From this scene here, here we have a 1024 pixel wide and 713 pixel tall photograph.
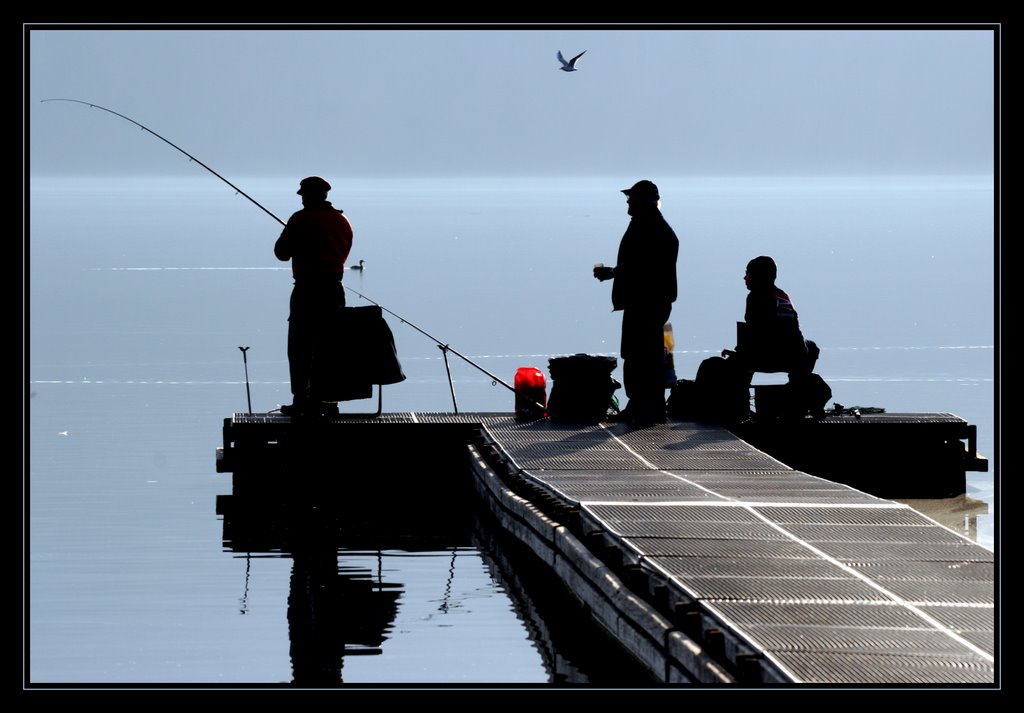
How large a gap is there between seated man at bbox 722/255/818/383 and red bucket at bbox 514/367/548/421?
4.60ft

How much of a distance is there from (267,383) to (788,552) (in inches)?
529

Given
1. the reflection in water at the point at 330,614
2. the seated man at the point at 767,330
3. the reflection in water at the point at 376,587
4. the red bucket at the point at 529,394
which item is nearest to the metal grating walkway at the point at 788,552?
the reflection in water at the point at 376,587

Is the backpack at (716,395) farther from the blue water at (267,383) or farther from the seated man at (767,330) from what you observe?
the blue water at (267,383)

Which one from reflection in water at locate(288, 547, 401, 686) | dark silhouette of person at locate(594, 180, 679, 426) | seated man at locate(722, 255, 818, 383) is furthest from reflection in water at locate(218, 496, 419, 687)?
seated man at locate(722, 255, 818, 383)

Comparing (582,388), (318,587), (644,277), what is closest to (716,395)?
(582,388)

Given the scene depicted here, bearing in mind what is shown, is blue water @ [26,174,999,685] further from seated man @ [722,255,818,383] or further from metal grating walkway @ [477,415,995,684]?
seated man @ [722,255,818,383]

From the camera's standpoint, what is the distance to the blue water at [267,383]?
948cm

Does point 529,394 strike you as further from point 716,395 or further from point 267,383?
point 267,383

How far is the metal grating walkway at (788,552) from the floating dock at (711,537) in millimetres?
14

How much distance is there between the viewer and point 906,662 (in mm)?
6898

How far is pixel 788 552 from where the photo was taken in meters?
8.91
